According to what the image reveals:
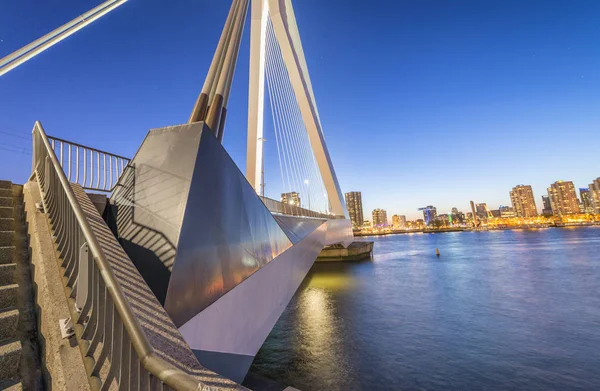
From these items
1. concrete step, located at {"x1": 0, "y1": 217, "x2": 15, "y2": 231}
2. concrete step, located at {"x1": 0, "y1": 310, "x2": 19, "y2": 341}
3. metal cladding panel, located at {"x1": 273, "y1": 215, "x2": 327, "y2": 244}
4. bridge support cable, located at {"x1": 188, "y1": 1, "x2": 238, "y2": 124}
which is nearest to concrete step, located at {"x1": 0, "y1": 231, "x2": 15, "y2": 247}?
concrete step, located at {"x1": 0, "y1": 217, "x2": 15, "y2": 231}

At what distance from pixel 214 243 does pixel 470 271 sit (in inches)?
1319

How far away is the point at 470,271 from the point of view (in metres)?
29.4

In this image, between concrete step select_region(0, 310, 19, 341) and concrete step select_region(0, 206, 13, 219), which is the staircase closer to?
concrete step select_region(0, 310, 19, 341)

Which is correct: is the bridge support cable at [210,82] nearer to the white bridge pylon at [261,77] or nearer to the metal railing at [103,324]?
the metal railing at [103,324]

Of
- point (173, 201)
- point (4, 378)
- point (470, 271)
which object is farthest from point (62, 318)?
point (470, 271)

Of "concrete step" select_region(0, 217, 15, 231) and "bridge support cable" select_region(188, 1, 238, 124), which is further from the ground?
"bridge support cable" select_region(188, 1, 238, 124)

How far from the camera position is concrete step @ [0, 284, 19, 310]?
7.97ft

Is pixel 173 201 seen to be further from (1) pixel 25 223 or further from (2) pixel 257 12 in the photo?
(2) pixel 257 12

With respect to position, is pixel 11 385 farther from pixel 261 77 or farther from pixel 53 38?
pixel 261 77

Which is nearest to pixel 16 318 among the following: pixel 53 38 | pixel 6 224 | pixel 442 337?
pixel 6 224

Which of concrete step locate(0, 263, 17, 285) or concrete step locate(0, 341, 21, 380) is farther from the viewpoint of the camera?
concrete step locate(0, 263, 17, 285)

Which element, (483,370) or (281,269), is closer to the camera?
(281,269)

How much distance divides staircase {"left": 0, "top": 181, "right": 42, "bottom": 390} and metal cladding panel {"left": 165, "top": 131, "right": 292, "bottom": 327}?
1.08m

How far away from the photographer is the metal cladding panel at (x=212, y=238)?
10.5ft
